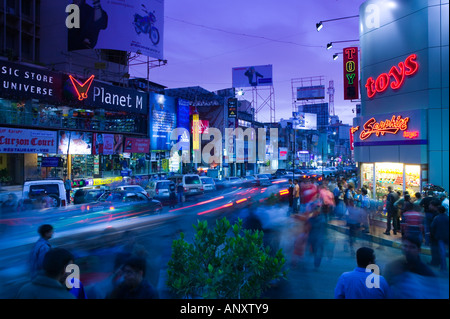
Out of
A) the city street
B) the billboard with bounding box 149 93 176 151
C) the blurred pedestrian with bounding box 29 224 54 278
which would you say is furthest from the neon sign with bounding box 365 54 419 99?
the billboard with bounding box 149 93 176 151

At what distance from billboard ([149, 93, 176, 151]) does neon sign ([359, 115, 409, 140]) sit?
23.2 metres

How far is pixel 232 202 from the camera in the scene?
19031mm

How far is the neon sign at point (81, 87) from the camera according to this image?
25.8 metres

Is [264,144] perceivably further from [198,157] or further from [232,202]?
[232,202]

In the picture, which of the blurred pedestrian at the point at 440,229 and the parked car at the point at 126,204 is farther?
the parked car at the point at 126,204

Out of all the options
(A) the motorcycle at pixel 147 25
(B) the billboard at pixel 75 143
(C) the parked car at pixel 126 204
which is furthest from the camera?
(A) the motorcycle at pixel 147 25

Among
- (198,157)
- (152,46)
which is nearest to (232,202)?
(152,46)

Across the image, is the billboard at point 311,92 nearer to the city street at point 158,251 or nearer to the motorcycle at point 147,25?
the motorcycle at point 147,25

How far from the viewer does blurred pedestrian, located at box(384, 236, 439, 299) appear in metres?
5.72

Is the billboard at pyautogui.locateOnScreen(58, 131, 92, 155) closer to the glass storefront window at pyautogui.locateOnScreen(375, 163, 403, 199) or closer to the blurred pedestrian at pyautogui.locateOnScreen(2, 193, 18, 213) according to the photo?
the blurred pedestrian at pyautogui.locateOnScreen(2, 193, 18, 213)

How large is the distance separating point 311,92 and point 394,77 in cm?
6448

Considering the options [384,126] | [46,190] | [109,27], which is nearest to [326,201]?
[384,126]

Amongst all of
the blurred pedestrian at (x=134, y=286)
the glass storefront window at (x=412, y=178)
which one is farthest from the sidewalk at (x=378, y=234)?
the blurred pedestrian at (x=134, y=286)

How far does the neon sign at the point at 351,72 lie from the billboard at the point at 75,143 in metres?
21.1
